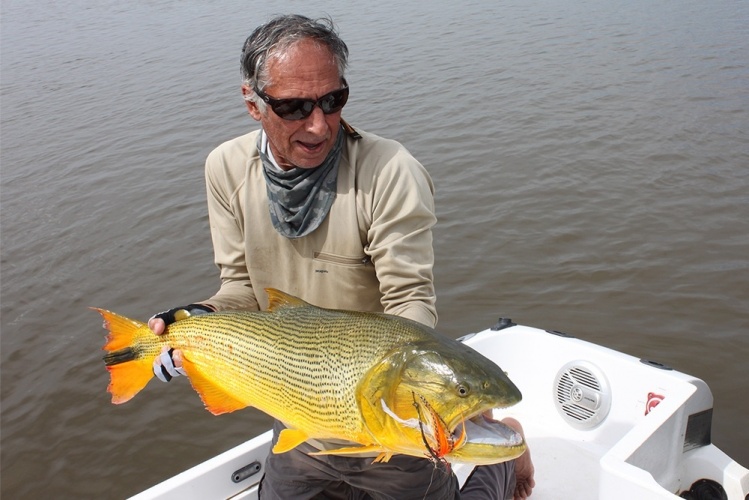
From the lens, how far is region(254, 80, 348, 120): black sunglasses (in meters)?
2.87

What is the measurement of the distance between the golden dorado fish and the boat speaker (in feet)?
8.75

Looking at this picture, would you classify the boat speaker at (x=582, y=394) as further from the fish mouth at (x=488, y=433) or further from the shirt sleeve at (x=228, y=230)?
the fish mouth at (x=488, y=433)

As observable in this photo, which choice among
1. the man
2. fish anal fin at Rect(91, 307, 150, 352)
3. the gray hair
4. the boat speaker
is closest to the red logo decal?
the boat speaker

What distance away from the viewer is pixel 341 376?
2.33 metres

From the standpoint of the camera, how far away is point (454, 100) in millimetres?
12875

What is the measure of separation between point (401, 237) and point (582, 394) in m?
2.49

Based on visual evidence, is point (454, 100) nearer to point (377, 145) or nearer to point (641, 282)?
point (641, 282)

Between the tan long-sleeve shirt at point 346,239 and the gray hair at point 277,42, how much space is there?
43 cm

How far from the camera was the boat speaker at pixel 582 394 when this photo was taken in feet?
15.4

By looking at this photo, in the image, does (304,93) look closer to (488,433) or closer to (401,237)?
(401,237)

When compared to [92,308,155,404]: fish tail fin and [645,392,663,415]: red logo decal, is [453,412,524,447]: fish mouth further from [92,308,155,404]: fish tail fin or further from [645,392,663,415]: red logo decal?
[645,392,663,415]: red logo decal

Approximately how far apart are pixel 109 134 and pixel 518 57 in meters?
8.58

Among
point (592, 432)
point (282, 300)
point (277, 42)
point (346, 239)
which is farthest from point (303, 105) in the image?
point (592, 432)

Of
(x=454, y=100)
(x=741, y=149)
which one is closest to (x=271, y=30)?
(x=741, y=149)
